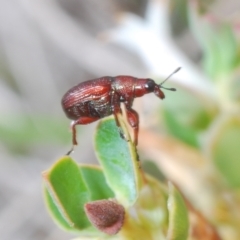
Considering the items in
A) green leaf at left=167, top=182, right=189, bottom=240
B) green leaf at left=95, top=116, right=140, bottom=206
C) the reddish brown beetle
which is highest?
the reddish brown beetle

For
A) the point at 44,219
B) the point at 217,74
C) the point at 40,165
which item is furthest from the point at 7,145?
the point at 217,74

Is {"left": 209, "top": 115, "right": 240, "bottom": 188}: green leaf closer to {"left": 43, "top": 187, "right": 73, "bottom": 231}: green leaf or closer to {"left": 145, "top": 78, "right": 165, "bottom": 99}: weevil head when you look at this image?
{"left": 145, "top": 78, "right": 165, "bottom": 99}: weevil head

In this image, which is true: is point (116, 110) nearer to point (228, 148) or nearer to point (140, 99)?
point (228, 148)

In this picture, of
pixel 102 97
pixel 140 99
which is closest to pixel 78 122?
pixel 102 97

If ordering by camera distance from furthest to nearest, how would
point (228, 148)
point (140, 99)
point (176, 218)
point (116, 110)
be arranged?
1. point (140, 99)
2. point (228, 148)
3. point (116, 110)
4. point (176, 218)

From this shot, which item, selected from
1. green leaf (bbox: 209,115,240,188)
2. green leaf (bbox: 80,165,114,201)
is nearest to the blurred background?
green leaf (bbox: 209,115,240,188)

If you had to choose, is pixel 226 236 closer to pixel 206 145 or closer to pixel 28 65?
pixel 206 145
